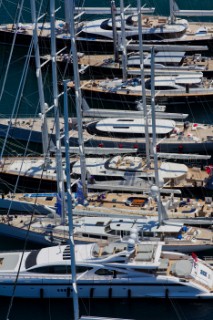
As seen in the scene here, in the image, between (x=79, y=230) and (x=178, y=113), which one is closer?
(x=79, y=230)

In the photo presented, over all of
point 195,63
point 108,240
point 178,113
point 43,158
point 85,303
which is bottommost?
point 85,303

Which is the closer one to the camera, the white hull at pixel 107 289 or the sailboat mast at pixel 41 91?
the white hull at pixel 107 289

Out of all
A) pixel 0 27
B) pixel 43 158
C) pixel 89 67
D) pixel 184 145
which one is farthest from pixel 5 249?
pixel 0 27

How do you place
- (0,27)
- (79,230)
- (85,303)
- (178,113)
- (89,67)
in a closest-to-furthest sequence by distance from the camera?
(85,303)
(79,230)
(178,113)
(89,67)
(0,27)

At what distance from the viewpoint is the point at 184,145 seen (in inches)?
2926

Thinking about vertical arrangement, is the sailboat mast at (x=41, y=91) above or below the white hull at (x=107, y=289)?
above

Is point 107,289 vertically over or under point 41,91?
under

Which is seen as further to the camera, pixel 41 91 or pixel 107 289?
pixel 41 91

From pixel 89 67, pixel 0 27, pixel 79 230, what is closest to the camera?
pixel 79 230

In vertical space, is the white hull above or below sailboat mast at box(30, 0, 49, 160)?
below

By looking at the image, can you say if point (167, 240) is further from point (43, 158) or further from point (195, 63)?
point (195, 63)

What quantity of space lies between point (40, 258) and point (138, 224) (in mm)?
6951

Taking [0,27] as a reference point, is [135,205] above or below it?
below

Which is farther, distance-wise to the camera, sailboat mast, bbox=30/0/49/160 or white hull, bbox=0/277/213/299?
sailboat mast, bbox=30/0/49/160
